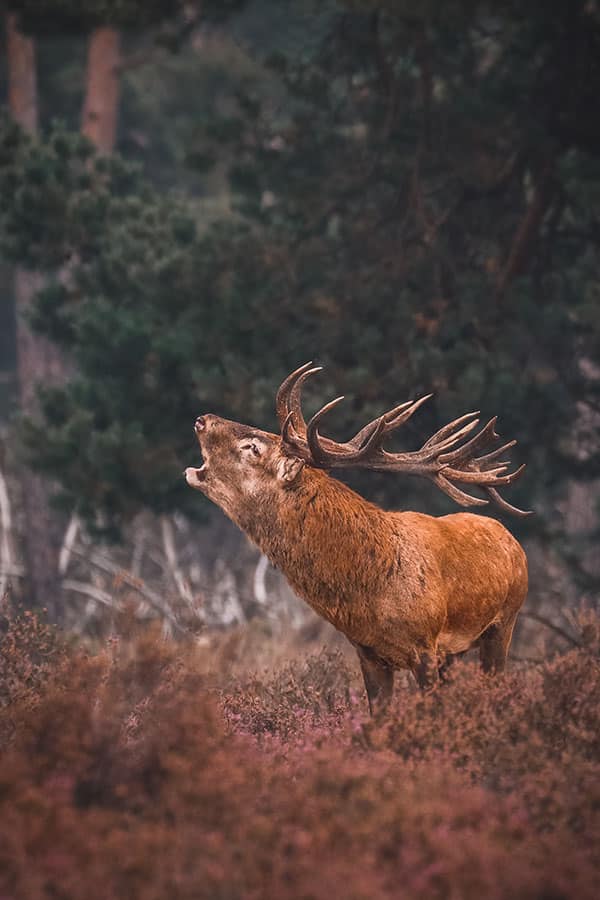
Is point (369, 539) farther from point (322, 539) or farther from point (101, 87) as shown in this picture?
point (101, 87)

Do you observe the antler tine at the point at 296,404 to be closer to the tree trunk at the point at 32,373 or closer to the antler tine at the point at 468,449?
the antler tine at the point at 468,449

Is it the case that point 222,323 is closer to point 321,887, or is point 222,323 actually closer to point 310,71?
point 310,71

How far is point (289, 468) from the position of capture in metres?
6.67

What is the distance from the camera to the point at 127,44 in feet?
76.3

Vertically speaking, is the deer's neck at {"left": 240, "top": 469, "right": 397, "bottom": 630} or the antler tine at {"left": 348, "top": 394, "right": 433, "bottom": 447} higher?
the antler tine at {"left": 348, "top": 394, "right": 433, "bottom": 447}

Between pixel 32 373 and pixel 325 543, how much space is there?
12.4 meters

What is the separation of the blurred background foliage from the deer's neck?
4.81 metres

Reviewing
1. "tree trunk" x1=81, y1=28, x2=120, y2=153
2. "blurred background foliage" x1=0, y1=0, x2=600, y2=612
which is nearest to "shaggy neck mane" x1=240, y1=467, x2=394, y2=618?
"blurred background foliage" x1=0, y1=0, x2=600, y2=612

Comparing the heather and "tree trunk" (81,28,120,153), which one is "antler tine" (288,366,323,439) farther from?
"tree trunk" (81,28,120,153)

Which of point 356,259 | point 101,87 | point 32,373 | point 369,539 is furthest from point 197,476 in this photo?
point 101,87

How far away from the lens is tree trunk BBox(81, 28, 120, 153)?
18359 mm

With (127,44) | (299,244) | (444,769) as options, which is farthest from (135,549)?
(444,769)

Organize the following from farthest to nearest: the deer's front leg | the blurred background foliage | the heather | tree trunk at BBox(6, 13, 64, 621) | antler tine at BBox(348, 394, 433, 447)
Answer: tree trunk at BBox(6, 13, 64, 621) → the blurred background foliage → antler tine at BBox(348, 394, 433, 447) → the deer's front leg → the heather

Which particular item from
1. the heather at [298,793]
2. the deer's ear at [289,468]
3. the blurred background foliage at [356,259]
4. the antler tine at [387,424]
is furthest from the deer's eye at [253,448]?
the blurred background foliage at [356,259]
